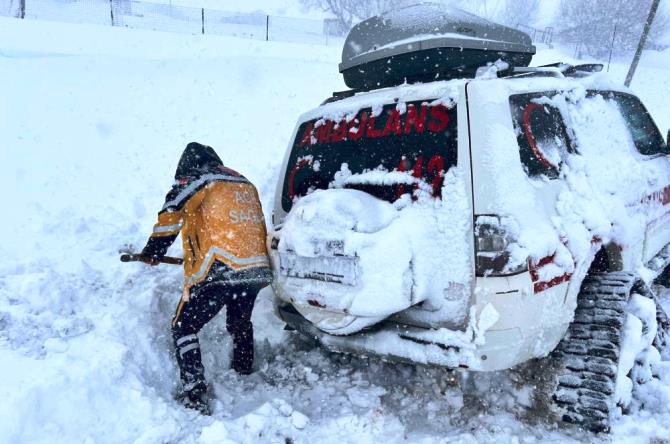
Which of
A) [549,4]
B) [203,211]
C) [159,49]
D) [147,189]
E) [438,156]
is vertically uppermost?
[549,4]

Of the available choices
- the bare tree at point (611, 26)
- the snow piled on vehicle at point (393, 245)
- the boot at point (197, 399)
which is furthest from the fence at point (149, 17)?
the bare tree at point (611, 26)

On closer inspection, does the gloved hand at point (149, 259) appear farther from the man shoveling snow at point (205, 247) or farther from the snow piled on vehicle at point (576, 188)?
the snow piled on vehicle at point (576, 188)

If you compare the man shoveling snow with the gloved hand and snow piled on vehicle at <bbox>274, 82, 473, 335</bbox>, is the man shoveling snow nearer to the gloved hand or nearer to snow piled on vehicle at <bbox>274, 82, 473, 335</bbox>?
the gloved hand

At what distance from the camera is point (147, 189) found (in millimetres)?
6188

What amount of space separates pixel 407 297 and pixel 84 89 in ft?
26.3

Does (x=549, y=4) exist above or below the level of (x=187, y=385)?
above

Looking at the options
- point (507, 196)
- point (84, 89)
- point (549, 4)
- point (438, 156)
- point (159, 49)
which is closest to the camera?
point (507, 196)

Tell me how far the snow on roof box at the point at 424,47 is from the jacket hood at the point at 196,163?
4.76 feet

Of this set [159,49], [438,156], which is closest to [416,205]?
[438,156]

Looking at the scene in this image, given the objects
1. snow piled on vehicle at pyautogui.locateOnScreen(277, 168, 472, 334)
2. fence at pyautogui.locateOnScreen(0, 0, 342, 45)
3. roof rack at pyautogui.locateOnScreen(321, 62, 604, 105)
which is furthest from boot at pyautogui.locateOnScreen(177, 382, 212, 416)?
fence at pyautogui.locateOnScreen(0, 0, 342, 45)

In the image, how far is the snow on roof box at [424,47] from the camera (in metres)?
3.78

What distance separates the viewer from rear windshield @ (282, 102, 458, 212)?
2.84 meters

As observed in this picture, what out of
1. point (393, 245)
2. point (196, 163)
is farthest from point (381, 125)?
point (196, 163)

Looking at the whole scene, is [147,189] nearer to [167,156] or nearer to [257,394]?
[167,156]
